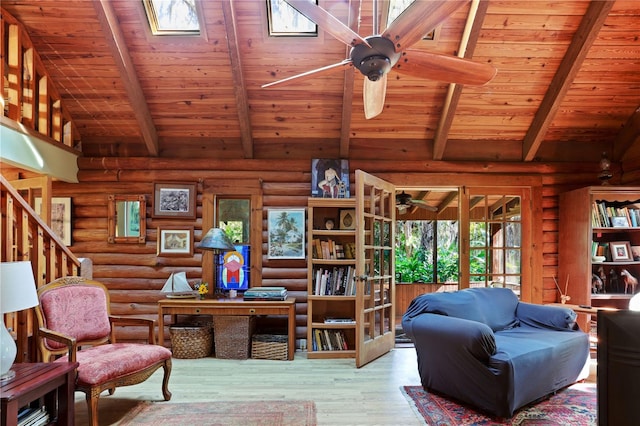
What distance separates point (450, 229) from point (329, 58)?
19.3 feet

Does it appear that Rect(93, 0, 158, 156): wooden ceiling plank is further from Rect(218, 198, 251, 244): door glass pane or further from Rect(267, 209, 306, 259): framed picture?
Rect(267, 209, 306, 259): framed picture

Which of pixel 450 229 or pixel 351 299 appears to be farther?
pixel 450 229

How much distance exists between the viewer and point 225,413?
2.99 meters

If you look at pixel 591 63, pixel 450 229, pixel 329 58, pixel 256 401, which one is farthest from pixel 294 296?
pixel 450 229

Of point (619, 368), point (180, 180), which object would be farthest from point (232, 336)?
point (619, 368)

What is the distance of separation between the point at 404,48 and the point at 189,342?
3.76 m

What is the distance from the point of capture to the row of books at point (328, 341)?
4.52 m

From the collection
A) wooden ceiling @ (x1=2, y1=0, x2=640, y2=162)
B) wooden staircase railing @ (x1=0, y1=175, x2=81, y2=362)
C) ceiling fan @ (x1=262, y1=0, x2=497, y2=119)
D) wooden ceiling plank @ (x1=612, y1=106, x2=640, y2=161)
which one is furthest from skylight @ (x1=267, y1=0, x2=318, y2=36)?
wooden ceiling plank @ (x1=612, y1=106, x2=640, y2=161)

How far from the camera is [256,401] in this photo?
10.6 feet

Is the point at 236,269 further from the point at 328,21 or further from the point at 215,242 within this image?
the point at 328,21

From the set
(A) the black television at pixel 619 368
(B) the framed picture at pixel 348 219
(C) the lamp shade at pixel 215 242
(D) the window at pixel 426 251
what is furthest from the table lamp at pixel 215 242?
(D) the window at pixel 426 251

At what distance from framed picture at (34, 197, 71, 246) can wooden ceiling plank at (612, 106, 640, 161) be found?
6981 millimetres

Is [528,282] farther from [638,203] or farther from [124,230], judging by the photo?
[124,230]

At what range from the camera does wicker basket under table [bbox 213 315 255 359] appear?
175 inches
